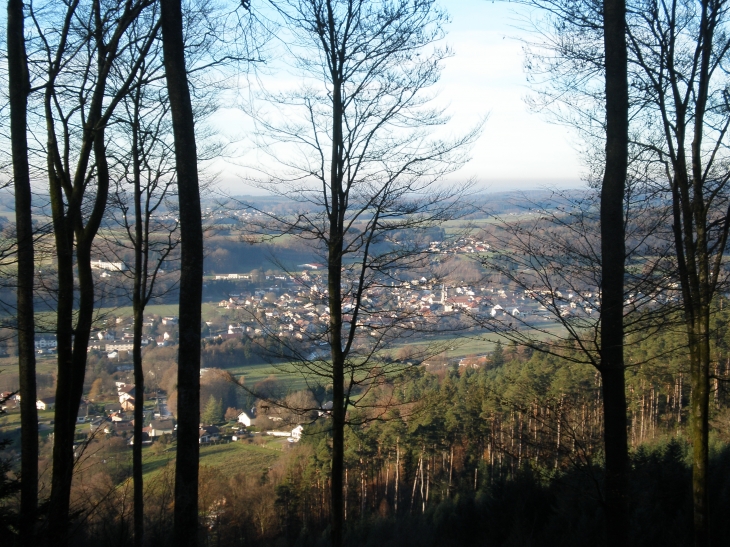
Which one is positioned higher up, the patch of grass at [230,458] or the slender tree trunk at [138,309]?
the slender tree trunk at [138,309]

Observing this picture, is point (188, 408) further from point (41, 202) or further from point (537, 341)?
point (41, 202)

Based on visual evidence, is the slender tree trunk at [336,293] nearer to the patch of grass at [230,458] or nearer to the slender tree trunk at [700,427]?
the slender tree trunk at [700,427]

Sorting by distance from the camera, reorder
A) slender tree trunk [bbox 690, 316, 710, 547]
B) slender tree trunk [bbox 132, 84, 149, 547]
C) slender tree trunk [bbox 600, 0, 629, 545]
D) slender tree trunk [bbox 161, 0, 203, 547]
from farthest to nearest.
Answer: slender tree trunk [bbox 132, 84, 149, 547] → slender tree trunk [bbox 690, 316, 710, 547] → slender tree trunk [bbox 600, 0, 629, 545] → slender tree trunk [bbox 161, 0, 203, 547]

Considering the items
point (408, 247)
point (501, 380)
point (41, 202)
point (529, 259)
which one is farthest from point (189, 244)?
point (501, 380)

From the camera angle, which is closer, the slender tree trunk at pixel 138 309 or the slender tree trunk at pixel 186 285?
the slender tree trunk at pixel 186 285

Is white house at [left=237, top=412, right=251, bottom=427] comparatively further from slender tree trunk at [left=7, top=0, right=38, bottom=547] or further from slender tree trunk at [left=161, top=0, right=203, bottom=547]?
slender tree trunk at [left=161, top=0, right=203, bottom=547]

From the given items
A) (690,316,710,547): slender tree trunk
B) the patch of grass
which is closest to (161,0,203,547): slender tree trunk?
(690,316,710,547): slender tree trunk

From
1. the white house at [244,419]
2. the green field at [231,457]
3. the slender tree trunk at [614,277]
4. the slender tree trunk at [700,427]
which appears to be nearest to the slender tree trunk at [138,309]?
the slender tree trunk at [614,277]
